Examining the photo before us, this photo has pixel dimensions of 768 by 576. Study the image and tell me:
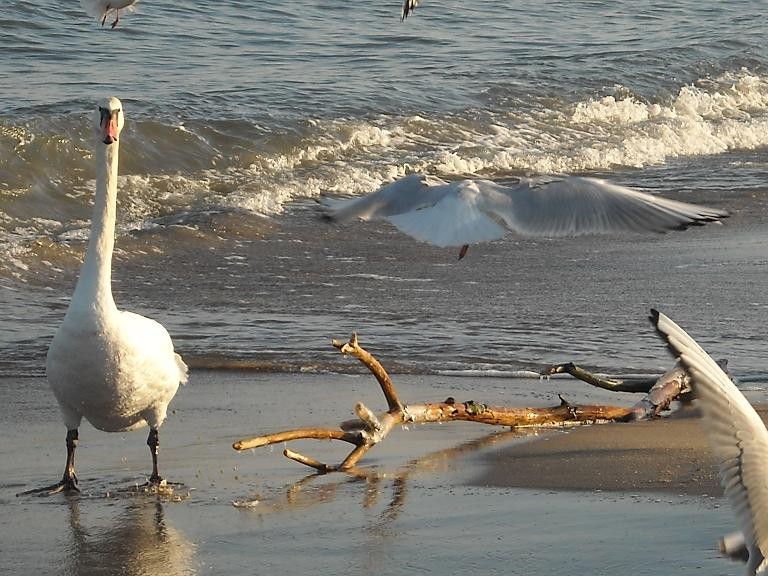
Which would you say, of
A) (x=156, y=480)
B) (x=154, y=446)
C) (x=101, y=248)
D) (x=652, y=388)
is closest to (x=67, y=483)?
(x=156, y=480)

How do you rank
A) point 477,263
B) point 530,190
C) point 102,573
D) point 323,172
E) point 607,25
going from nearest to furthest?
point 102,573, point 530,190, point 477,263, point 323,172, point 607,25

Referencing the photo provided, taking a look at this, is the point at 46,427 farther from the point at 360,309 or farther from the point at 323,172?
the point at 323,172

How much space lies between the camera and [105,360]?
18.7 ft

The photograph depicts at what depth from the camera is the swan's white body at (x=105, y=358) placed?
5.69 m

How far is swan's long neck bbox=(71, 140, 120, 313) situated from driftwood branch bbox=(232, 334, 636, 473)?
84 cm

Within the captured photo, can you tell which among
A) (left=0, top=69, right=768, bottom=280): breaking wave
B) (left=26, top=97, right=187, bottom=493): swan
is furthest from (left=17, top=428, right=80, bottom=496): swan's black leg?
(left=0, top=69, right=768, bottom=280): breaking wave

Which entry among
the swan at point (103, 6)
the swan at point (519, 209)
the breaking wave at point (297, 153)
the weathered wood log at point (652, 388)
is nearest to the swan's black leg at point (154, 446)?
the swan at point (519, 209)

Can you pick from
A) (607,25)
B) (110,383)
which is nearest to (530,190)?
(110,383)

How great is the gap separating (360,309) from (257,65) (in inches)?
358

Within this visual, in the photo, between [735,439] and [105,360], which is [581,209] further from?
[735,439]

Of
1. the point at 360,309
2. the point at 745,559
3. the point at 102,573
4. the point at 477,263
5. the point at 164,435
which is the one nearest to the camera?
the point at 745,559

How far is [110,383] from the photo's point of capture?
18.8 ft

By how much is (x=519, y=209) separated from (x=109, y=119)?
180 centimetres

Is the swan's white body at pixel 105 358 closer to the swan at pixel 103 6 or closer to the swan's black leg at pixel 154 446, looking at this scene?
the swan's black leg at pixel 154 446
